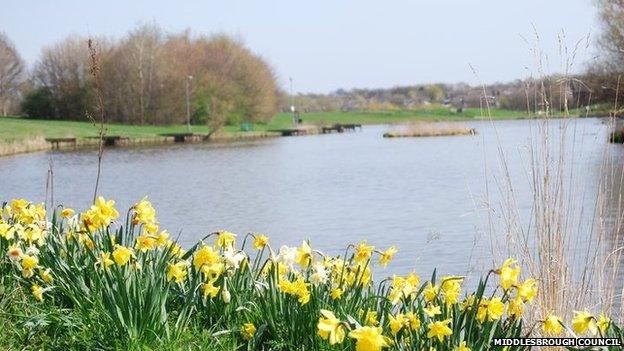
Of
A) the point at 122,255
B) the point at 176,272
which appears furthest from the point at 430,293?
the point at 122,255

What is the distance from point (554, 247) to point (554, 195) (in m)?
0.52

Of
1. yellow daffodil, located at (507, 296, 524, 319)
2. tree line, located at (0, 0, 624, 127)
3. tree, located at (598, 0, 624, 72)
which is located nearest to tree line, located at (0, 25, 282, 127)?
tree line, located at (0, 0, 624, 127)

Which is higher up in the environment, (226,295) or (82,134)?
(226,295)

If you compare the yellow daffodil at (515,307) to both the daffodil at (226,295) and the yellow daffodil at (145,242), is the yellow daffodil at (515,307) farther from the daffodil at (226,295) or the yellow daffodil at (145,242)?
the yellow daffodil at (145,242)

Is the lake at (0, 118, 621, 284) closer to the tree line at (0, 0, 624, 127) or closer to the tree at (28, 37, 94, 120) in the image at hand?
the tree line at (0, 0, 624, 127)

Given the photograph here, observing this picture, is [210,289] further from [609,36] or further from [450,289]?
[609,36]

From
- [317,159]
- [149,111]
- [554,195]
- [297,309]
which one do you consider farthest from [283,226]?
[149,111]

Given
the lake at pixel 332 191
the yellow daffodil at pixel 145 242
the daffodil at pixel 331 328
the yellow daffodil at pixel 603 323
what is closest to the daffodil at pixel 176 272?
the yellow daffodil at pixel 145 242

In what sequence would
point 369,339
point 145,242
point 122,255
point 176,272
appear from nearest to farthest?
point 369,339, point 122,255, point 176,272, point 145,242

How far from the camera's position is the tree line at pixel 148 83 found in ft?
225

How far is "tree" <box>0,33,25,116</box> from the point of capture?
70.6 metres

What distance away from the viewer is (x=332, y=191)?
22219 mm

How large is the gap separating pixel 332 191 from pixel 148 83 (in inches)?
1910

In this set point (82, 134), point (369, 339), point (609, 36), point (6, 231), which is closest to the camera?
point (369, 339)
